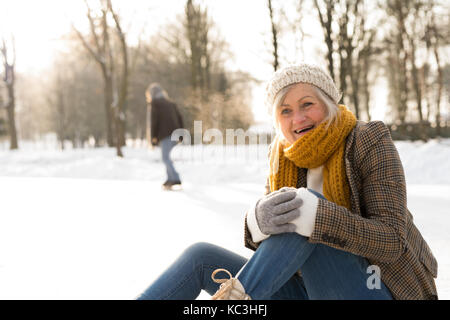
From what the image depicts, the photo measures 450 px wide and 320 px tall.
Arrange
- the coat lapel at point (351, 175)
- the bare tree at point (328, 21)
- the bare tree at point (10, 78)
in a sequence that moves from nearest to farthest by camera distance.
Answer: the coat lapel at point (351, 175) < the bare tree at point (328, 21) < the bare tree at point (10, 78)

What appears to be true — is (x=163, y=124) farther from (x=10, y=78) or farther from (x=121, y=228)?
(x=10, y=78)

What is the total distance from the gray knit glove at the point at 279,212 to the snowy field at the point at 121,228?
1088 millimetres

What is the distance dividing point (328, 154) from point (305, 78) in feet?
1.13

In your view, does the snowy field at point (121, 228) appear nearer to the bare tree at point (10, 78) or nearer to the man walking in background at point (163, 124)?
the man walking in background at point (163, 124)

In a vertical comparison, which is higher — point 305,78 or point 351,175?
point 305,78

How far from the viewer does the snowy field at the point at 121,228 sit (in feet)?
8.67

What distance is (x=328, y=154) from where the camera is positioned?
1.55m

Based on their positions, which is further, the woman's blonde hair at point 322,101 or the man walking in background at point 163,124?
the man walking in background at point 163,124

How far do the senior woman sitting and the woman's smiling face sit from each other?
55 mm

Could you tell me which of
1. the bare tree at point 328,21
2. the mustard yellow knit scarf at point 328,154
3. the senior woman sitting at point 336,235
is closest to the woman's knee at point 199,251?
the senior woman sitting at point 336,235

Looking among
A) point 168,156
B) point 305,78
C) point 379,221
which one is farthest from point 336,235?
point 168,156

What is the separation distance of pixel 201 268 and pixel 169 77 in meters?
24.7

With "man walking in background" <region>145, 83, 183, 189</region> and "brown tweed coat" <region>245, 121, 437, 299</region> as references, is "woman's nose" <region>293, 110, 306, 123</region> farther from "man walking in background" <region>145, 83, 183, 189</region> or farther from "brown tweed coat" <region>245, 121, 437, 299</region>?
"man walking in background" <region>145, 83, 183, 189</region>
